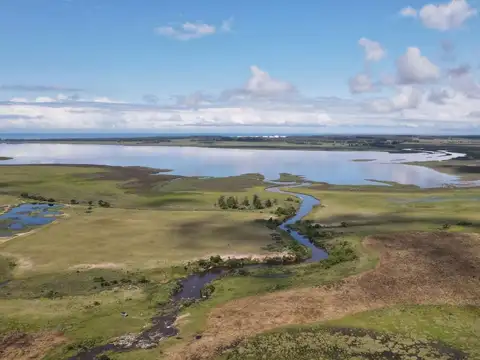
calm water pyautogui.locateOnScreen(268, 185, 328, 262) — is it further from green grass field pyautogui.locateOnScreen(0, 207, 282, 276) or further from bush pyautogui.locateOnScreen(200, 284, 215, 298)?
bush pyautogui.locateOnScreen(200, 284, 215, 298)

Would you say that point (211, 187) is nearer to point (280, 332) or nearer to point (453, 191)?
point (453, 191)

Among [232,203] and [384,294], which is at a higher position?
[232,203]

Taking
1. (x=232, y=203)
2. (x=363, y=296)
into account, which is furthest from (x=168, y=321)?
(x=232, y=203)

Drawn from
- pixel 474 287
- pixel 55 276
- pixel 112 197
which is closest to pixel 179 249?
pixel 55 276

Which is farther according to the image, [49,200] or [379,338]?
[49,200]

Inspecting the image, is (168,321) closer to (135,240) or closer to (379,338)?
(379,338)
